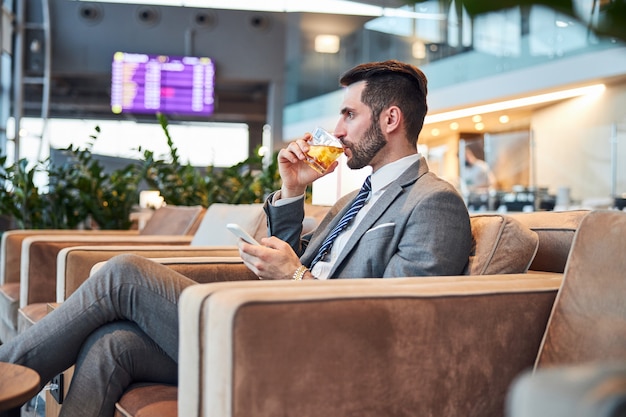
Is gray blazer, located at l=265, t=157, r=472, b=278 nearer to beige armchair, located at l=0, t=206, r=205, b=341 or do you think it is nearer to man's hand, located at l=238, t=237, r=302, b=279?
man's hand, located at l=238, t=237, r=302, b=279

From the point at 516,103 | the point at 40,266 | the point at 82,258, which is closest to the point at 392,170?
the point at 82,258

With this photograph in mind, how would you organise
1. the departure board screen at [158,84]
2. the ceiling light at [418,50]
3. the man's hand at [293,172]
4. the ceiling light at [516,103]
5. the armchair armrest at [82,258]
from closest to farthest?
the man's hand at [293,172] < the armchair armrest at [82,258] < the ceiling light at [516,103] < the ceiling light at [418,50] < the departure board screen at [158,84]

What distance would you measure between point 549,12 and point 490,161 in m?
9.29

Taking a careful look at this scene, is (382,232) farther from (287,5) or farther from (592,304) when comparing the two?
(287,5)

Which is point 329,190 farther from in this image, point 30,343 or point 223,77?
point 223,77

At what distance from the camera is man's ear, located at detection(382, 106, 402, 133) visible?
2.03 m

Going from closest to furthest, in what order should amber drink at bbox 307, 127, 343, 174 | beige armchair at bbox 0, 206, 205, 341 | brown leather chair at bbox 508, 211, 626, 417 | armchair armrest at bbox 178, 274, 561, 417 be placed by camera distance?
armchair armrest at bbox 178, 274, 561, 417
brown leather chair at bbox 508, 211, 626, 417
amber drink at bbox 307, 127, 343, 174
beige armchair at bbox 0, 206, 205, 341

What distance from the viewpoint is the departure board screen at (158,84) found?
447 inches

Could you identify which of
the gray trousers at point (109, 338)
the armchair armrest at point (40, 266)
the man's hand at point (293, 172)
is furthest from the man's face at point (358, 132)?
the armchair armrest at point (40, 266)

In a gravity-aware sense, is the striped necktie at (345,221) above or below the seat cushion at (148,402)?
above

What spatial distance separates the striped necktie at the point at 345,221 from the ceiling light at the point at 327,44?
1004 centimetres

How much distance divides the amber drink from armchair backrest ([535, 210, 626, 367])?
74cm

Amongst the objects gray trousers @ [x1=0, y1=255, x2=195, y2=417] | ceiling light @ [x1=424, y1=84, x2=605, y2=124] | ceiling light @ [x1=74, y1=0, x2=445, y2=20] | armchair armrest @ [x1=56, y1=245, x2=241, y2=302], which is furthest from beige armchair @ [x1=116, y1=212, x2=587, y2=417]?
ceiling light @ [x1=74, y1=0, x2=445, y2=20]

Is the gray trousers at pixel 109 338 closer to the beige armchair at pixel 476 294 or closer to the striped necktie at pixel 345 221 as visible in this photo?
the beige armchair at pixel 476 294
